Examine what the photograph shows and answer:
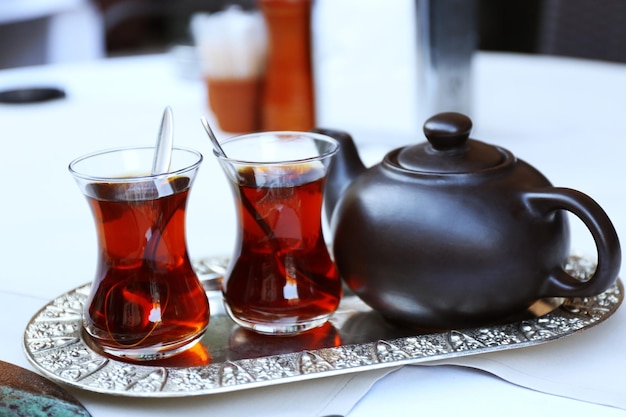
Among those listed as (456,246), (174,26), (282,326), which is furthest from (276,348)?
(174,26)

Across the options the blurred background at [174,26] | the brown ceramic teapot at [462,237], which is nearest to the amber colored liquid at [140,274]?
the brown ceramic teapot at [462,237]

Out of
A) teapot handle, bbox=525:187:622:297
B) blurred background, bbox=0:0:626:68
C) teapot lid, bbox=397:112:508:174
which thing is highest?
teapot lid, bbox=397:112:508:174

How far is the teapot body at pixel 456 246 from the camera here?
486mm

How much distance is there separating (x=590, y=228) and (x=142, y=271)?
9.8 inches

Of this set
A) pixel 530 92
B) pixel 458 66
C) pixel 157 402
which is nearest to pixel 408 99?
pixel 458 66

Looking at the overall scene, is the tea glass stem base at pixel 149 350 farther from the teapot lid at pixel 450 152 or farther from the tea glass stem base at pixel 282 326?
the teapot lid at pixel 450 152

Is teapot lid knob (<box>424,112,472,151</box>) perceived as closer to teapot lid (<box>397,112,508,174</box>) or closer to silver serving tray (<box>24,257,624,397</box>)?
teapot lid (<box>397,112,508,174</box>)

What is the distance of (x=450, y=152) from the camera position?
Result: 0.51 meters

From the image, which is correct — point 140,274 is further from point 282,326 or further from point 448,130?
point 448,130

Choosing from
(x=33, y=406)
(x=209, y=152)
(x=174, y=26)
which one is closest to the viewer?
(x=33, y=406)

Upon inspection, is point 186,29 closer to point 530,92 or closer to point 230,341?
point 530,92

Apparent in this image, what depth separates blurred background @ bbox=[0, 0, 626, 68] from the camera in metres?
1.52

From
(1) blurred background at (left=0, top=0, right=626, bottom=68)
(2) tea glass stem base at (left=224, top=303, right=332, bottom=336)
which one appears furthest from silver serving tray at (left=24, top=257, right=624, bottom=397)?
(1) blurred background at (left=0, top=0, right=626, bottom=68)

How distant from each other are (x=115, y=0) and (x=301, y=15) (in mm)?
A: 2491
